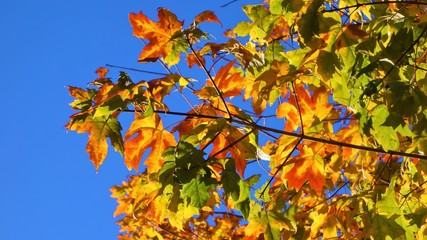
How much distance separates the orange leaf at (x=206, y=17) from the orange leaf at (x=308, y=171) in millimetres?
762

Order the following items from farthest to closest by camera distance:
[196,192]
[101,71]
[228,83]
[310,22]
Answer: [101,71] → [228,83] → [310,22] → [196,192]

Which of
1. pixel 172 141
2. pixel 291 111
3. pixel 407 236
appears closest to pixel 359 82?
pixel 291 111

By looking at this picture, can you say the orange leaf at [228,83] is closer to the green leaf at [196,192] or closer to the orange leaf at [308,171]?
the orange leaf at [308,171]

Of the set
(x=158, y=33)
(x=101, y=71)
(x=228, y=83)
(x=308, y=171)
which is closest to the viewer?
(x=158, y=33)

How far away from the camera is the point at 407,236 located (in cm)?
225

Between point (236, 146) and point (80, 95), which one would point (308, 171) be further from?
point (80, 95)

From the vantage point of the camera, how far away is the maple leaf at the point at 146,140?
207 cm

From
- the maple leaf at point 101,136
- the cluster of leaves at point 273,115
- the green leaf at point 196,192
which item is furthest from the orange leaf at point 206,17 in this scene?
the green leaf at point 196,192

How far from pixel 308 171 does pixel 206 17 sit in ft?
2.92

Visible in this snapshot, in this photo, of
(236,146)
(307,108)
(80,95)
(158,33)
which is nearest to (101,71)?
(80,95)

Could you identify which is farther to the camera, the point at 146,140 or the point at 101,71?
the point at 101,71

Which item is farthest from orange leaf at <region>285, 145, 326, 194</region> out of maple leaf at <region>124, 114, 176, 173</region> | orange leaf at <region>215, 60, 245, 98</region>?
maple leaf at <region>124, 114, 176, 173</region>

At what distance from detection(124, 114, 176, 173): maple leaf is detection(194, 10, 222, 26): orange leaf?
1.48 ft

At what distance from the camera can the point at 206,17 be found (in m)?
2.10
